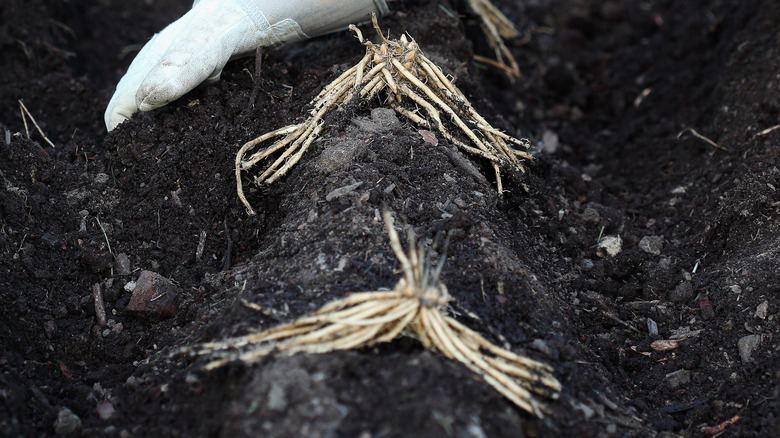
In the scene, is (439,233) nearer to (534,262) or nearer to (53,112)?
(534,262)

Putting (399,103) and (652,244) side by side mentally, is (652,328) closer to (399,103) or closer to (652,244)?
(652,244)

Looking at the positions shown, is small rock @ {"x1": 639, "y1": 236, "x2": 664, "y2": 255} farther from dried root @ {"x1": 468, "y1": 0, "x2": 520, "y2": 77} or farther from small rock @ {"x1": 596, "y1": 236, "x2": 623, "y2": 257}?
dried root @ {"x1": 468, "y1": 0, "x2": 520, "y2": 77}

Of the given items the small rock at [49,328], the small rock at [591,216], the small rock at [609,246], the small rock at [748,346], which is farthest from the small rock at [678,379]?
the small rock at [49,328]

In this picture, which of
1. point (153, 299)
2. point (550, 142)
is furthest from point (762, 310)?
point (153, 299)

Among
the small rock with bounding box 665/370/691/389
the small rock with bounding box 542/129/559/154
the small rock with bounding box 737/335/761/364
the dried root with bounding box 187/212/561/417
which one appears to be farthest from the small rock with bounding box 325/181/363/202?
the small rock with bounding box 542/129/559/154

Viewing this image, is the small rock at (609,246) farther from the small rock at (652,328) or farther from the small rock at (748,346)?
the small rock at (748,346)

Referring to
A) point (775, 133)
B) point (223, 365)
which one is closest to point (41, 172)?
point (223, 365)
